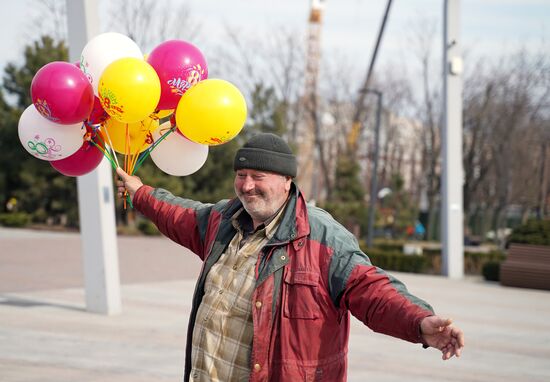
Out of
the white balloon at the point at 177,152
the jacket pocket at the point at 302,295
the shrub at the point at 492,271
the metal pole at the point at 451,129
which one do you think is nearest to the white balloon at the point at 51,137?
the white balloon at the point at 177,152

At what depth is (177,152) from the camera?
177 inches

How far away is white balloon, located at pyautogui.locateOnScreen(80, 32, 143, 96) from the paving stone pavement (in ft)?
10.2

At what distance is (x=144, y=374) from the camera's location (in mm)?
6625

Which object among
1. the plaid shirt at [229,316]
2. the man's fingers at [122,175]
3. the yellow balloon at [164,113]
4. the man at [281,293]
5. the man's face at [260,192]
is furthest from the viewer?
the yellow balloon at [164,113]

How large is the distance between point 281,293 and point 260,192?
0.50 metres

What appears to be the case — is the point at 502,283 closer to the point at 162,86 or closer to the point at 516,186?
the point at 162,86

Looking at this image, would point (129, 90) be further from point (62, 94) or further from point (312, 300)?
point (312, 300)

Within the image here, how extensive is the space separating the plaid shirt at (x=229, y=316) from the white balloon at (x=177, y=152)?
4.13 ft

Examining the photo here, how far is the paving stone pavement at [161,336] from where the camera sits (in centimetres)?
689

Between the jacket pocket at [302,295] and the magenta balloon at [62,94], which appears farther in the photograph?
the magenta balloon at [62,94]

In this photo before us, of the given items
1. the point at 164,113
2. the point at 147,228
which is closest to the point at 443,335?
the point at 164,113

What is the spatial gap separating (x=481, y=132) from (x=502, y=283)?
26494 millimetres

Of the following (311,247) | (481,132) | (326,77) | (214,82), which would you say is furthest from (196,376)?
(326,77)

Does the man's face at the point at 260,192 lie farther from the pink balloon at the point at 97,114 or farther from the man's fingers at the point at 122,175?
the pink balloon at the point at 97,114
